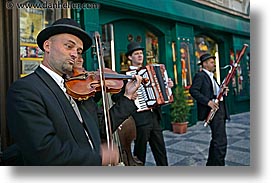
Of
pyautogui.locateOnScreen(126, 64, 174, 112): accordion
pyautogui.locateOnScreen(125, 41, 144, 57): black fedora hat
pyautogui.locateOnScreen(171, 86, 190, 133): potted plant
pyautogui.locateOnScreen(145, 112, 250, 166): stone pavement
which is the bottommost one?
pyautogui.locateOnScreen(145, 112, 250, 166): stone pavement

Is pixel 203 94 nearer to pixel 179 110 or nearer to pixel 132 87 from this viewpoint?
pixel 179 110

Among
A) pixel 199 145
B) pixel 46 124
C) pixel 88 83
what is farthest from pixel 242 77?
pixel 46 124

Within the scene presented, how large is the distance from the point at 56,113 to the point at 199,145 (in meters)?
1.08

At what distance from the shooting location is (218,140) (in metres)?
1.96

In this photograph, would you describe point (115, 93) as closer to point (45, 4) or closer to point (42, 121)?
point (42, 121)

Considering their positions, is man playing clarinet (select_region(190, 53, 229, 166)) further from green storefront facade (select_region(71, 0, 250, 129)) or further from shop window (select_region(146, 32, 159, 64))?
shop window (select_region(146, 32, 159, 64))

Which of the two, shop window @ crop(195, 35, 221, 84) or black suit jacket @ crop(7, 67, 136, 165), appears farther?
shop window @ crop(195, 35, 221, 84)

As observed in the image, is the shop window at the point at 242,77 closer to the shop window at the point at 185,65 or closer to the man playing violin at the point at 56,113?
the shop window at the point at 185,65

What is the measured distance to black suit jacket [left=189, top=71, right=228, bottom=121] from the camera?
6.45ft

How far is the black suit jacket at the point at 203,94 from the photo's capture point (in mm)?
1966

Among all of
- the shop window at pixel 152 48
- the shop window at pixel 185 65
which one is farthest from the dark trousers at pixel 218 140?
the shop window at pixel 152 48

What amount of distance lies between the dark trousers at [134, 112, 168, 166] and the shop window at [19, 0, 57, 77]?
0.80m

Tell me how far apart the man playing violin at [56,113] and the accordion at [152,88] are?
1.06ft

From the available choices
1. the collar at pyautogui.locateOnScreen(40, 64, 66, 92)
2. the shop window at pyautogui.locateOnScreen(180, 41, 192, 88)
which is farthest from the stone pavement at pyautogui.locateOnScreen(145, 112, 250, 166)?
the collar at pyautogui.locateOnScreen(40, 64, 66, 92)
